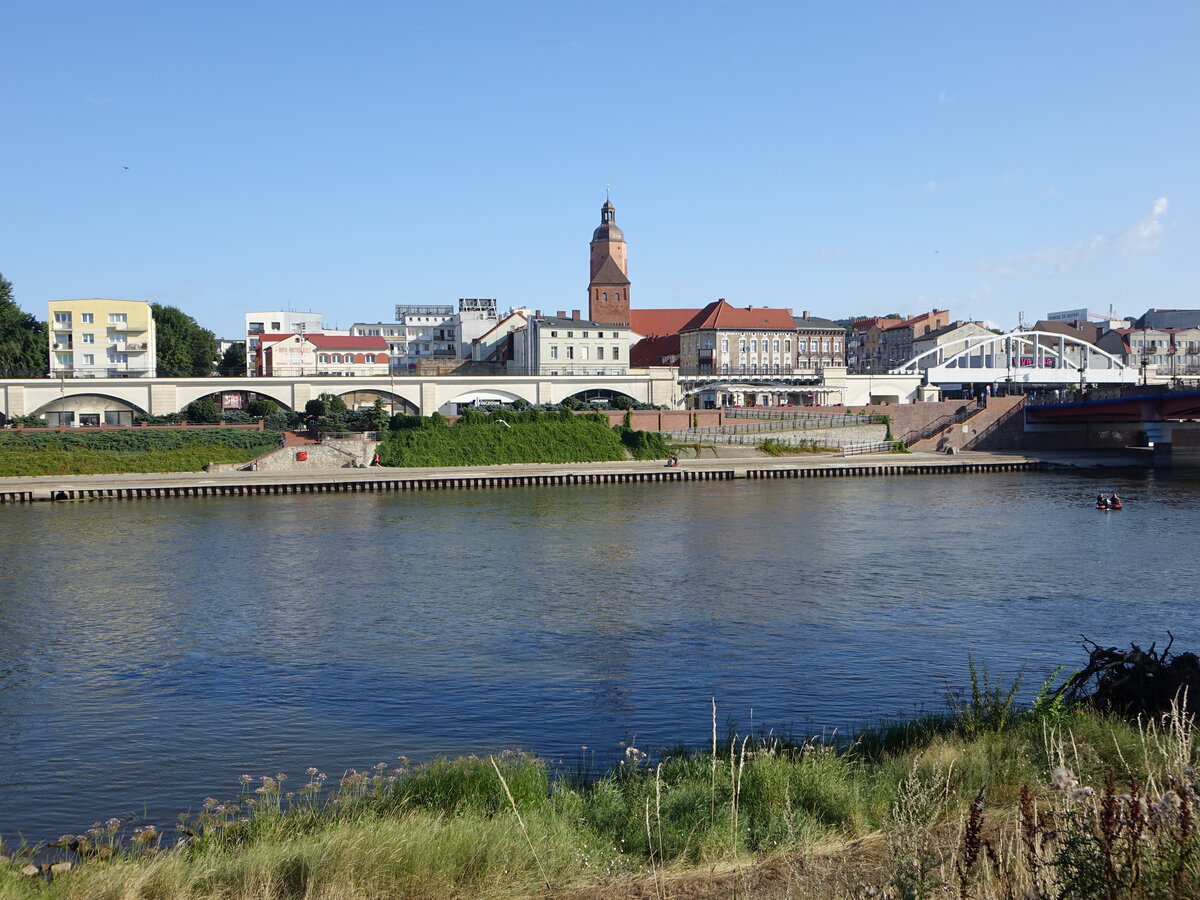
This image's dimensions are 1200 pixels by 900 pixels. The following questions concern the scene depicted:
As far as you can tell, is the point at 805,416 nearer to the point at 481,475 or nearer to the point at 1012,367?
the point at 481,475

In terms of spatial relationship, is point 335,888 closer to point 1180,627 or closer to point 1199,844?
point 1199,844

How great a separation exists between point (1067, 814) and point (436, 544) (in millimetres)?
30008

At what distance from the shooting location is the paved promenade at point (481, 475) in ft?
166

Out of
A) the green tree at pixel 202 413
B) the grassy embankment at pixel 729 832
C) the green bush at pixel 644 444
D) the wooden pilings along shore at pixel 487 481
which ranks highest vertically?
the green tree at pixel 202 413

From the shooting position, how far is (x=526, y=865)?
848 cm

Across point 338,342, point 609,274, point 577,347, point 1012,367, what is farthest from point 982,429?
point 338,342

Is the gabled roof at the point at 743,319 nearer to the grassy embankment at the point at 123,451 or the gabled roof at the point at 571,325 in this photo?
the gabled roof at the point at 571,325

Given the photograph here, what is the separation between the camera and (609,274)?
342 ft

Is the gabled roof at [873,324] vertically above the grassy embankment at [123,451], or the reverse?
the gabled roof at [873,324]

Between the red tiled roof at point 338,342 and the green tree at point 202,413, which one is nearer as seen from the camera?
the green tree at point 202,413

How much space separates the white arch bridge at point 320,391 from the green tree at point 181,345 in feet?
78.8

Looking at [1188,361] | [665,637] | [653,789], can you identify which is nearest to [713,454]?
[665,637]

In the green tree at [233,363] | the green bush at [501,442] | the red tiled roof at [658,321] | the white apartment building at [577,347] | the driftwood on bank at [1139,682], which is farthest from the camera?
the red tiled roof at [658,321]

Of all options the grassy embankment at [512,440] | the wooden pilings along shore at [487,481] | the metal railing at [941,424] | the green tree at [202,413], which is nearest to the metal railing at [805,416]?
the metal railing at [941,424]
